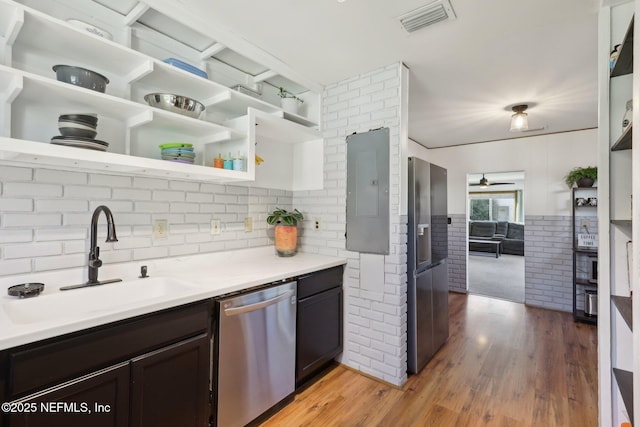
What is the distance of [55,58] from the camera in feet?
4.89

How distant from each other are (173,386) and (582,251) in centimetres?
450

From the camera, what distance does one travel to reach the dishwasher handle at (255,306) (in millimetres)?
1574

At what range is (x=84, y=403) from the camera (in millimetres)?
1107

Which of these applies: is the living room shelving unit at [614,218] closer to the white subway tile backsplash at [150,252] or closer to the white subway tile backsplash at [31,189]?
the white subway tile backsplash at [150,252]

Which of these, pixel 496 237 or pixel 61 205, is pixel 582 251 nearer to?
pixel 61 205

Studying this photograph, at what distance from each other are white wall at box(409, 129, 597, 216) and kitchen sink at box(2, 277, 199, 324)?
3959 millimetres

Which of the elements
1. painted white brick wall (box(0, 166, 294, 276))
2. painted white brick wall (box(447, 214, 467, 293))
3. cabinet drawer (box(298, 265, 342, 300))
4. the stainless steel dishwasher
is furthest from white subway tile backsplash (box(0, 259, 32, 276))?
painted white brick wall (box(447, 214, 467, 293))

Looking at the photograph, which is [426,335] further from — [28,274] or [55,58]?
[55,58]

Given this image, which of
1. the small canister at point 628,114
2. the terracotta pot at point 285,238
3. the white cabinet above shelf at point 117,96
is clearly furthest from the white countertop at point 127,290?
the small canister at point 628,114

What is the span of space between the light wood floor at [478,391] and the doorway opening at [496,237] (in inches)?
72.3

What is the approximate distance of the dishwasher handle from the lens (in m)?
1.57

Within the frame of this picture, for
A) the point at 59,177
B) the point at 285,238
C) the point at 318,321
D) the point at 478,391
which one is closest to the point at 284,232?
the point at 285,238

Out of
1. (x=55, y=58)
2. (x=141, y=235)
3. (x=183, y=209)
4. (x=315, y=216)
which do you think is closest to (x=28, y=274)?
(x=141, y=235)

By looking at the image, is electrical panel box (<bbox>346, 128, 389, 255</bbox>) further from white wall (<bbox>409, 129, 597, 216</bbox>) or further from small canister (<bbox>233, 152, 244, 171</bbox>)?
white wall (<bbox>409, 129, 597, 216</bbox>)
